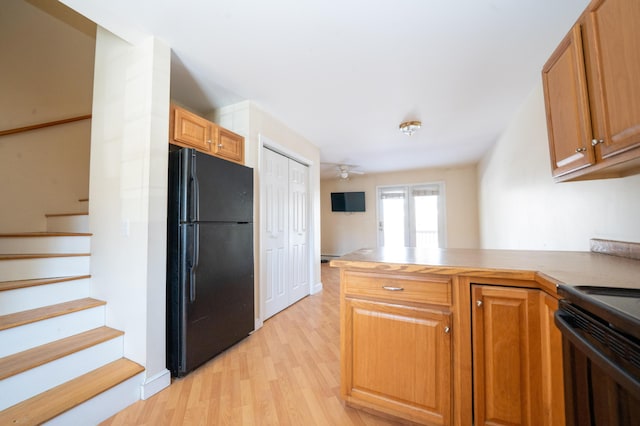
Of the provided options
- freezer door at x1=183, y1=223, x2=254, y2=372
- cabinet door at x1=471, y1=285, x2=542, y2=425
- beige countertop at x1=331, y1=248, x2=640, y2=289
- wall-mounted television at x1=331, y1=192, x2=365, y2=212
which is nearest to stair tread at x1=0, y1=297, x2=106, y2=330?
freezer door at x1=183, y1=223, x2=254, y2=372

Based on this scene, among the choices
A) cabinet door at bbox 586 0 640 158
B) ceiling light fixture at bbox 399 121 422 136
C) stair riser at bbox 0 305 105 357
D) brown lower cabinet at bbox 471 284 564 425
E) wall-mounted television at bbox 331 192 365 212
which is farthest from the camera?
wall-mounted television at bbox 331 192 365 212

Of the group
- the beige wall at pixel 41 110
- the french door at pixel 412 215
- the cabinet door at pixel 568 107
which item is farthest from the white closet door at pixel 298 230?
the french door at pixel 412 215

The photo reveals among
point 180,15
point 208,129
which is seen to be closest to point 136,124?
point 208,129

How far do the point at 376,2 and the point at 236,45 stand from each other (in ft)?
3.19

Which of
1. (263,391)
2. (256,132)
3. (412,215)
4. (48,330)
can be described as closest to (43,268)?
(48,330)

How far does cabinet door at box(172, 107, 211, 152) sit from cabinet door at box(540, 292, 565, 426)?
2387 mm

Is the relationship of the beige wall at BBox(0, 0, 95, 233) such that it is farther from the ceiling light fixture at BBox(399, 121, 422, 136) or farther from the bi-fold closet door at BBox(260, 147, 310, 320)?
the ceiling light fixture at BBox(399, 121, 422, 136)

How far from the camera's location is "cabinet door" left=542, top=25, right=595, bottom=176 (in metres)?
1.07

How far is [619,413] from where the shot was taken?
1.82ft

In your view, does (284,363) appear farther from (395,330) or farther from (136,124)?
(136,124)

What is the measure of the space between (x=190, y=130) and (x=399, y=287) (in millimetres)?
1948

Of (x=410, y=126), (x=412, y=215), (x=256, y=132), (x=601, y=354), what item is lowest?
(x=601, y=354)

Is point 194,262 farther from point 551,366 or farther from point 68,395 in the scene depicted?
point 551,366

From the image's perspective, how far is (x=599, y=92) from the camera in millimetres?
987
